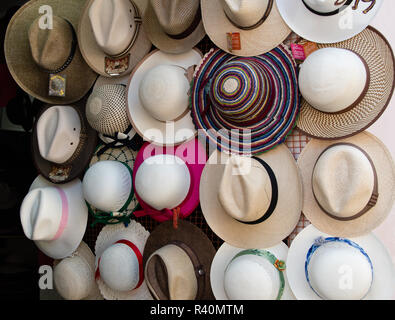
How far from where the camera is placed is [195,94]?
1.64 m

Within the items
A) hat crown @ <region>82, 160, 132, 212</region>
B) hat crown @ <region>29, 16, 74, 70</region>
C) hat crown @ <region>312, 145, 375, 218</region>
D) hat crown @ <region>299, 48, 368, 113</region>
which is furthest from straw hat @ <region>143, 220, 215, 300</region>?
hat crown @ <region>29, 16, 74, 70</region>

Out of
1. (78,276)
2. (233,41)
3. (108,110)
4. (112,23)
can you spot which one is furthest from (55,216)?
(233,41)

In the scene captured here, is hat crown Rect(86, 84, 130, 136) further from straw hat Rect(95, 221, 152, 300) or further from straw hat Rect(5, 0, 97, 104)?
straw hat Rect(95, 221, 152, 300)

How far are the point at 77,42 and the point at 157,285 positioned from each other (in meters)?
1.36

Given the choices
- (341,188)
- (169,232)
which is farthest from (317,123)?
(169,232)

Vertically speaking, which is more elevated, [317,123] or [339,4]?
[339,4]

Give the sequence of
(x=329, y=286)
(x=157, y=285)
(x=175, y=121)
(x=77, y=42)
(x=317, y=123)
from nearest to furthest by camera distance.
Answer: (x=329, y=286)
(x=317, y=123)
(x=157, y=285)
(x=175, y=121)
(x=77, y=42)

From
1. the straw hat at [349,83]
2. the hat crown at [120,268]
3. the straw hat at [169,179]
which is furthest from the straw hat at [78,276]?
the straw hat at [349,83]

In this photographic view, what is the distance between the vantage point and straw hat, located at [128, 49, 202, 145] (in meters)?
1.63

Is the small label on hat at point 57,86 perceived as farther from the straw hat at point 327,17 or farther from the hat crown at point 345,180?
the hat crown at point 345,180

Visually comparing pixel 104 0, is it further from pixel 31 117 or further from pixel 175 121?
pixel 31 117

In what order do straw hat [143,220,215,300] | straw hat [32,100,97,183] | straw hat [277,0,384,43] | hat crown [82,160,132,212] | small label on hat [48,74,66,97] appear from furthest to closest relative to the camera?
small label on hat [48,74,66,97]
straw hat [32,100,97,183]
hat crown [82,160,132,212]
straw hat [143,220,215,300]
straw hat [277,0,384,43]

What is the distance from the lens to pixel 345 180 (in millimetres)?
1252

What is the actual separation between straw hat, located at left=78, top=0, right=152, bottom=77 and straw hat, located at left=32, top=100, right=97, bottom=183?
0.29 m
